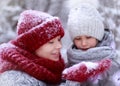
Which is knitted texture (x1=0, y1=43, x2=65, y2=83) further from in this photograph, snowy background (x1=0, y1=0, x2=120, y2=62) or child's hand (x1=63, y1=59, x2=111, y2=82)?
snowy background (x1=0, y1=0, x2=120, y2=62)

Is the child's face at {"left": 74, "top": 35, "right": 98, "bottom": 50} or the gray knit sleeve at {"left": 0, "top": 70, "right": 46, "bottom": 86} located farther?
the child's face at {"left": 74, "top": 35, "right": 98, "bottom": 50}

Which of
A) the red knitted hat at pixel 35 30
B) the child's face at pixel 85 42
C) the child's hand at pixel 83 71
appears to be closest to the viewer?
the child's hand at pixel 83 71

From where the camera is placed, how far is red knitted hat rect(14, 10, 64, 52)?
8.61 ft

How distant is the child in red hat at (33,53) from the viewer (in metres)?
2.59

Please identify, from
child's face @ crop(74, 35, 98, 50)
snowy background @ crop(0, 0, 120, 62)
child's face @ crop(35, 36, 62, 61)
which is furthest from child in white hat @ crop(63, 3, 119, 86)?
snowy background @ crop(0, 0, 120, 62)

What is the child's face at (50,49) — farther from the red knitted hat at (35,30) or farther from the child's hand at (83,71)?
the child's hand at (83,71)

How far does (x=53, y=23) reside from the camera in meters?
2.69

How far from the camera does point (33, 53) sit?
106 inches

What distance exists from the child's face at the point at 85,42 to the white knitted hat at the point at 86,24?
0.03 metres

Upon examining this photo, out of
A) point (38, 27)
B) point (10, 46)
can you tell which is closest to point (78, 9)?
point (38, 27)

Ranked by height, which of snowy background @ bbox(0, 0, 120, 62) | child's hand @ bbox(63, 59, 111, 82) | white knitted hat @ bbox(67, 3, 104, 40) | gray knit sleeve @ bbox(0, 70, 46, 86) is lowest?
snowy background @ bbox(0, 0, 120, 62)

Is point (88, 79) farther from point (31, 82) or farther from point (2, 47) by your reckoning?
point (2, 47)

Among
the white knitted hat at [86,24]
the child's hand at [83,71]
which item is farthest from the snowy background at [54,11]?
the child's hand at [83,71]

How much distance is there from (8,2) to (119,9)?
5.02ft
